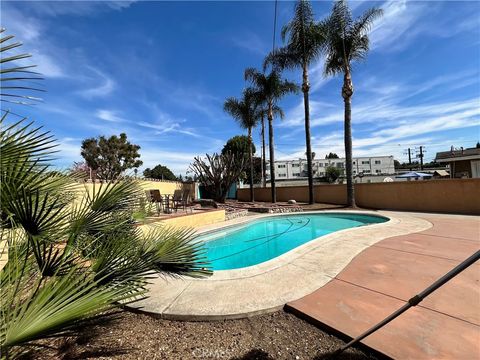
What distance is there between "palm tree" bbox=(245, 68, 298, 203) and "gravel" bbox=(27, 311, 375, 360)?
16.1 m

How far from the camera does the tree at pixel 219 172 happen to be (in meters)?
19.3

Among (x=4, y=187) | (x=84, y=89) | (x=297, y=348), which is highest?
(x=84, y=89)

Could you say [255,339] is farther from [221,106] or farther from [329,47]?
[221,106]

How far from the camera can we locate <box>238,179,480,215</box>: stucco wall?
35.0ft

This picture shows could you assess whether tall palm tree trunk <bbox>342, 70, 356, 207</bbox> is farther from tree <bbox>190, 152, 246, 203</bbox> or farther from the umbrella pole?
the umbrella pole

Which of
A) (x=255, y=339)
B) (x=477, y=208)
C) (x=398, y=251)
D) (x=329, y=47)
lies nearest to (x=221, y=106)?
(x=329, y=47)

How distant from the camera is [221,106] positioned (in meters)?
22.8

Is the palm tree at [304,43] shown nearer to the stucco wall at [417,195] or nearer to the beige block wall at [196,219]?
the stucco wall at [417,195]

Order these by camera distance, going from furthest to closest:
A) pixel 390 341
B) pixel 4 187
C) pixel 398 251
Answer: pixel 398 251 → pixel 390 341 → pixel 4 187

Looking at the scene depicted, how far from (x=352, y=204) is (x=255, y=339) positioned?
42.4ft

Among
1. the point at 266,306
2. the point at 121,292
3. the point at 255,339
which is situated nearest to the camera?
the point at 121,292

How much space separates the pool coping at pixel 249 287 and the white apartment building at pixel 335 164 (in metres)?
52.4

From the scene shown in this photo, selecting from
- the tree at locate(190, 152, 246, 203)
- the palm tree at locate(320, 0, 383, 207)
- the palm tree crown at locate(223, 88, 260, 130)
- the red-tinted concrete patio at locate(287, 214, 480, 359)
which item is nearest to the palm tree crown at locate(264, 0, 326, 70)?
the palm tree at locate(320, 0, 383, 207)

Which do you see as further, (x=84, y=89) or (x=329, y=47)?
(x=329, y=47)
